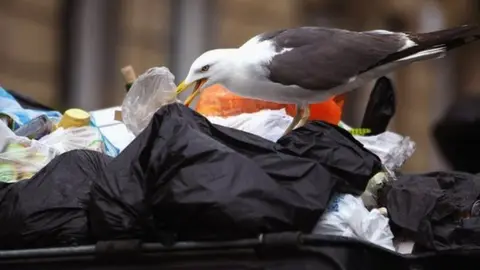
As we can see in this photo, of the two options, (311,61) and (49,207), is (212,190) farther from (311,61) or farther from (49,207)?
(311,61)

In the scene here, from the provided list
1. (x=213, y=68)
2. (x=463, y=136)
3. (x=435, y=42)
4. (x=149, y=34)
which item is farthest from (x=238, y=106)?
(x=149, y=34)

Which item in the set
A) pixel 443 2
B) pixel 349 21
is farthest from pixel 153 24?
pixel 443 2

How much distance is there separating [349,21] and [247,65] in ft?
6.68

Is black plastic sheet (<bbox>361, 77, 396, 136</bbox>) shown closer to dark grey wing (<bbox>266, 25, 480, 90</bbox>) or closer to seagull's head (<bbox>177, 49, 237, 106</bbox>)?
dark grey wing (<bbox>266, 25, 480, 90</bbox>)

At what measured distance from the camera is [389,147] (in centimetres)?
153

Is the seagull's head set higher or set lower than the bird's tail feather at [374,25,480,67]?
lower

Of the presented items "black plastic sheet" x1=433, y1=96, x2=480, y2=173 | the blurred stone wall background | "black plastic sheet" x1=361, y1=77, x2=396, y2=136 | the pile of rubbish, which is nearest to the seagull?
the pile of rubbish

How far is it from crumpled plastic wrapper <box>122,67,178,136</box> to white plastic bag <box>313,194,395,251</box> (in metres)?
0.39

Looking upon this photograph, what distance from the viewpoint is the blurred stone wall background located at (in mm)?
2779

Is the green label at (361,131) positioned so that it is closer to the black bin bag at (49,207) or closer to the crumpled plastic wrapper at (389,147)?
the crumpled plastic wrapper at (389,147)

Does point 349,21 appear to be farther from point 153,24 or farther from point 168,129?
point 168,129

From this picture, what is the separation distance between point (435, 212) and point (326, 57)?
1.00 feet

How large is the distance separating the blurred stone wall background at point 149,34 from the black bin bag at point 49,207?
4.86 ft

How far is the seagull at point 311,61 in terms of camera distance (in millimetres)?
1326
